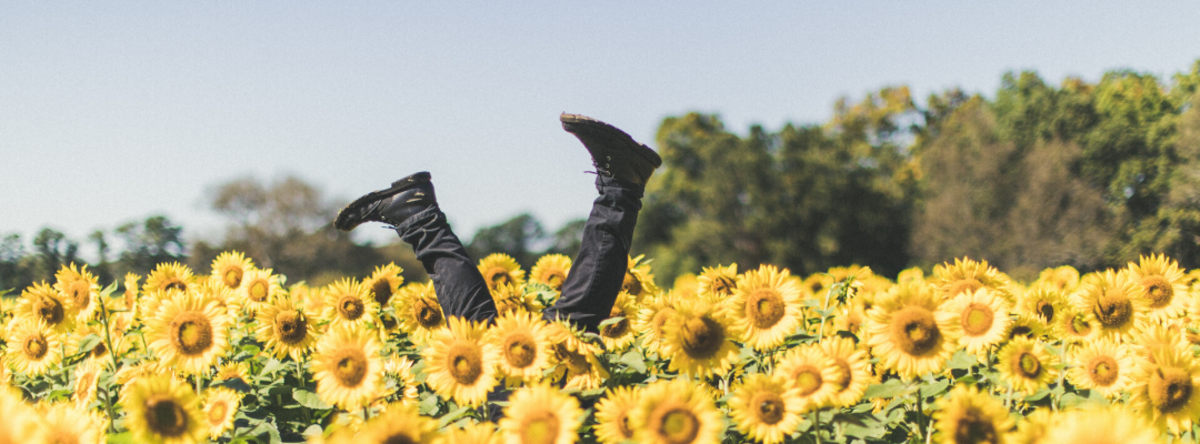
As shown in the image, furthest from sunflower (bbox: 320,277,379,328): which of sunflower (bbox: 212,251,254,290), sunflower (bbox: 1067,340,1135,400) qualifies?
sunflower (bbox: 1067,340,1135,400)

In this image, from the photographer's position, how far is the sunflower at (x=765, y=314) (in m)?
2.64

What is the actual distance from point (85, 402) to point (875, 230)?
118ft

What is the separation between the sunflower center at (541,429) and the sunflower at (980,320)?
140 cm

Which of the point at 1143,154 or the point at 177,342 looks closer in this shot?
the point at 177,342

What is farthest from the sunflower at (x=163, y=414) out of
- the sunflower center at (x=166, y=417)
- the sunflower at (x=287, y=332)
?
the sunflower at (x=287, y=332)

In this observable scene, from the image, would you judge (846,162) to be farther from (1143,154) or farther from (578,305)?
(578,305)

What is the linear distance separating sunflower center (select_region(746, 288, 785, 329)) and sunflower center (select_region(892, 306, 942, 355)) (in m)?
0.43

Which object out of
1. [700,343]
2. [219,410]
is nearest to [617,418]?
[700,343]

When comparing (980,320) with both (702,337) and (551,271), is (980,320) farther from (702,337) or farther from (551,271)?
(551,271)

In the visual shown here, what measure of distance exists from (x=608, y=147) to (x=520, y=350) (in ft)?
4.89

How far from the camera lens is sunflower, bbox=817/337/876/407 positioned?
2.32m

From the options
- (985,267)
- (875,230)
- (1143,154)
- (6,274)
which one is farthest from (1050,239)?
(6,274)

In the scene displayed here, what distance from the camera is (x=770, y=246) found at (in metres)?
33.4

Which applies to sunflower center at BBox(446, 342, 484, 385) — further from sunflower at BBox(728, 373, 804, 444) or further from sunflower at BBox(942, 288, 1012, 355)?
sunflower at BBox(942, 288, 1012, 355)
